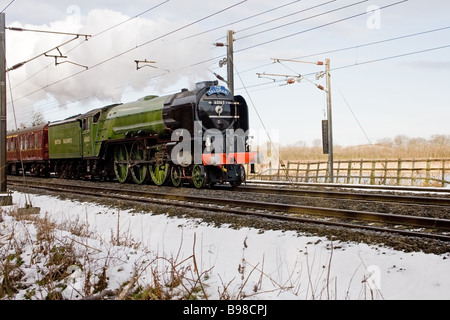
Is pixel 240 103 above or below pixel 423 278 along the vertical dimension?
above

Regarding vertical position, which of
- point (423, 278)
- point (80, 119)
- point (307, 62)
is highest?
point (307, 62)

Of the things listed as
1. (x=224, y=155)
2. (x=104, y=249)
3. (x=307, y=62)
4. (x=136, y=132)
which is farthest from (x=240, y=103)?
(x=104, y=249)

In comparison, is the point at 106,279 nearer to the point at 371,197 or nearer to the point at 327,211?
the point at 327,211

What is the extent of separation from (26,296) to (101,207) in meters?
7.72

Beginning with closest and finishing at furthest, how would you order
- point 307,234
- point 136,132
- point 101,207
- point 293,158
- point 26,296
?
point 26,296, point 307,234, point 101,207, point 136,132, point 293,158

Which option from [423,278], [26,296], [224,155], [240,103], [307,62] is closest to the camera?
[26,296]

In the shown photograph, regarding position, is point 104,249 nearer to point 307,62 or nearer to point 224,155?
point 224,155

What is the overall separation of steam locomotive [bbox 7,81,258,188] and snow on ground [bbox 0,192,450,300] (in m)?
6.40

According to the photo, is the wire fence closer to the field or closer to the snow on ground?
the field

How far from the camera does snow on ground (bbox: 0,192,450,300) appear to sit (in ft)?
14.9

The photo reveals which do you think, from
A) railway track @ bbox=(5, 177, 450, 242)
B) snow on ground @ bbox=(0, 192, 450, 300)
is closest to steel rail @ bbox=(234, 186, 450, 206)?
railway track @ bbox=(5, 177, 450, 242)

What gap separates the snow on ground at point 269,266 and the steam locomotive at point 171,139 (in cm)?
640

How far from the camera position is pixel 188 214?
968cm

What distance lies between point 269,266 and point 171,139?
32.3ft
